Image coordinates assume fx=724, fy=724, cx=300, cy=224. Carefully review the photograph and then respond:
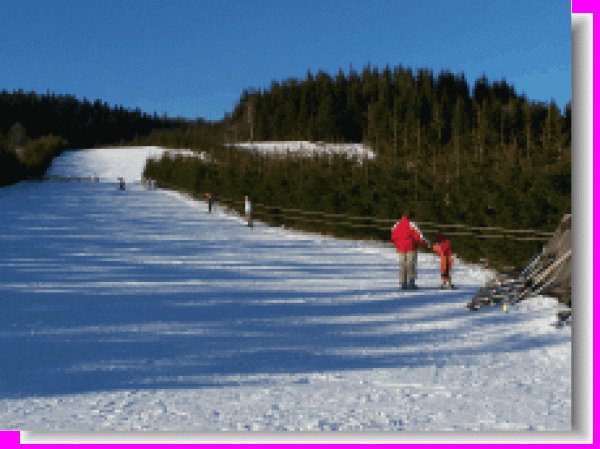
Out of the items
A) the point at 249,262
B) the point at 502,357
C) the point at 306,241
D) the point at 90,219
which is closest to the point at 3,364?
the point at 502,357

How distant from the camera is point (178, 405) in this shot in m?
5.71

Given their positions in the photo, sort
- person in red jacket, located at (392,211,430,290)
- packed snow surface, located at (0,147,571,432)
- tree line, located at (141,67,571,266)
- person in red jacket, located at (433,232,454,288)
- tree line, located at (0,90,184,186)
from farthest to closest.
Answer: tree line, located at (0,90,184,186)
tree line, located at (141,67,571,266)
person in red jacket, located at (433,232,454,288)
person in red jacket, located at (392,211,430,290)
packed snow surface, located at (0,147,571,432)

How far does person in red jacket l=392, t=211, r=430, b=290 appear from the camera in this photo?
12281 millimetres

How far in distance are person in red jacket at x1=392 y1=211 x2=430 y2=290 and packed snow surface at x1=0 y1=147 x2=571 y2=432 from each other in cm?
39

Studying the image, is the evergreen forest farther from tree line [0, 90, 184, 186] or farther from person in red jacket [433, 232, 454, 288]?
tree line [0, 90, 184, 186]

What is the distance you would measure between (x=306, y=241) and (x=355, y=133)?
68.5 ft

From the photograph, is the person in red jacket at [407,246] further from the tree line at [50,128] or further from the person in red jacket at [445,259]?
the tree line at [50,128]

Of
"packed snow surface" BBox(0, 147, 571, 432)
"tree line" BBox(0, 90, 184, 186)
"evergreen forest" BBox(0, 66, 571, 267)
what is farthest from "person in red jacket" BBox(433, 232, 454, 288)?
"tree line" BBox(0, 90, 184, 186)

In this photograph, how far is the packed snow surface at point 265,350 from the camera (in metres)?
5.50

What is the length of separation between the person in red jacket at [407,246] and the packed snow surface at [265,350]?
15.2 inches

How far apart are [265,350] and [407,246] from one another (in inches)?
201

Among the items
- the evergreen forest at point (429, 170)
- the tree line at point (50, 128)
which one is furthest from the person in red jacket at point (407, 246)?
the tree line at point (50, 128)

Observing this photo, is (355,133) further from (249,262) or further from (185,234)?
(249,262)

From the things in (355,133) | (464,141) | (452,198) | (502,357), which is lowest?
(502,357)
